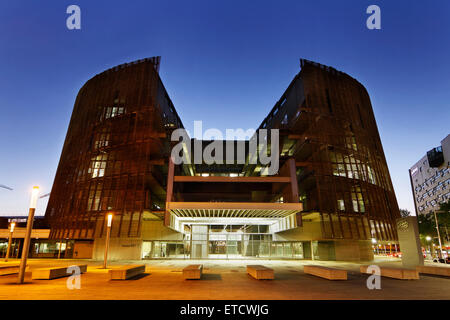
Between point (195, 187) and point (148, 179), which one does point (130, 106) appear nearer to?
point (148, 179)

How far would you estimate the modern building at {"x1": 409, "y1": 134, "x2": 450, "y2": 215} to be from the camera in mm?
74688

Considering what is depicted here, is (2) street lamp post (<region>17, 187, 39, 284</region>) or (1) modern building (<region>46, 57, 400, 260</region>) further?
(1) modern building (<region>46, 57, 400, 260</region>)

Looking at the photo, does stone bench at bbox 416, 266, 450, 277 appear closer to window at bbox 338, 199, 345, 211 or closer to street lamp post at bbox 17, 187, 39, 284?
window at bbox 338, 199, 345, 211

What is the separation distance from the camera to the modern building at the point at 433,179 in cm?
7469

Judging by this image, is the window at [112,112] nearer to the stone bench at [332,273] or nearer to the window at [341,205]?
the window at [341,205]

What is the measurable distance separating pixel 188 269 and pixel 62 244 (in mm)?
30240

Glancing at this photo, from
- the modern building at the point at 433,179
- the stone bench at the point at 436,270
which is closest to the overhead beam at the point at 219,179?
the stone bench at the point at 436,270

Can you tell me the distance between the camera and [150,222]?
3322 centimetres

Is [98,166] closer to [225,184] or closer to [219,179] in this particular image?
[219,179]

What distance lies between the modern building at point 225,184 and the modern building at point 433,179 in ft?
166

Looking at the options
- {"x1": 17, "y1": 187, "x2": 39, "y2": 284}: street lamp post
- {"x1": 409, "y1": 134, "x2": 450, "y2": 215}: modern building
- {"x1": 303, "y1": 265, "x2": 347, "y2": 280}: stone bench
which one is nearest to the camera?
{"x1": 17, "y1": 187, "x2": 39, "y2": 284}: street lamp post

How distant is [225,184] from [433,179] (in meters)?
79.7

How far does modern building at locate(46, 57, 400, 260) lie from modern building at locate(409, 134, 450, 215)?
50532 millimetres

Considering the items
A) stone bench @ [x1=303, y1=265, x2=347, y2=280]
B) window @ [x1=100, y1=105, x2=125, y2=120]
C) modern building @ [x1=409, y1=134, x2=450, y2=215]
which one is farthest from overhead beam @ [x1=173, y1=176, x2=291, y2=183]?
modern building @ [x1=409, y1=134, x2=450, y2=215]
